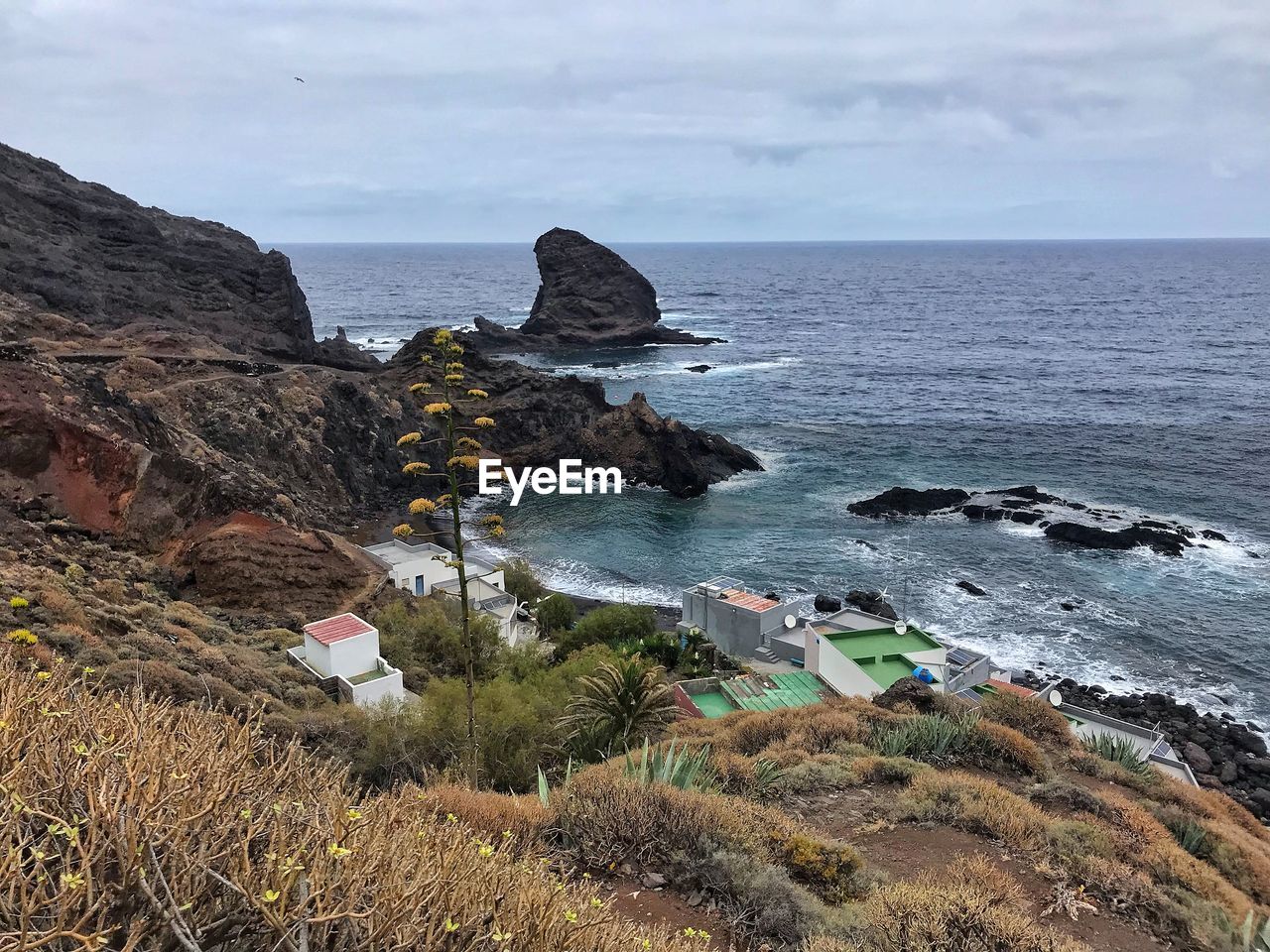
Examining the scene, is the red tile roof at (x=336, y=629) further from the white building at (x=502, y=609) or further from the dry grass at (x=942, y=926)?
the dry grass at (x=942, y=926)

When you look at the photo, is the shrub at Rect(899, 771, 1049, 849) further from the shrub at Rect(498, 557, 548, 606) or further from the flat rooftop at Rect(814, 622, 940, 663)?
the shrub at Rect(498, 557, 548, 606)

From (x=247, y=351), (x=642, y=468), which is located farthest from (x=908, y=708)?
(x=247, y=351)

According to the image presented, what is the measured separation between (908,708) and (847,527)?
29591 millimetres

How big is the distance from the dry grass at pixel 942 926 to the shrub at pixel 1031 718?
9.67m

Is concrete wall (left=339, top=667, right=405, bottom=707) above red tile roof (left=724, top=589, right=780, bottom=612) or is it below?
above

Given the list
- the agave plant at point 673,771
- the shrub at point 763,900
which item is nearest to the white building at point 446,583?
the agave plant at point 673,771

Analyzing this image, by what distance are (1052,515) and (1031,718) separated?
32.8 meters

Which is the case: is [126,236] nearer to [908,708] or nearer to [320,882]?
[908,708]

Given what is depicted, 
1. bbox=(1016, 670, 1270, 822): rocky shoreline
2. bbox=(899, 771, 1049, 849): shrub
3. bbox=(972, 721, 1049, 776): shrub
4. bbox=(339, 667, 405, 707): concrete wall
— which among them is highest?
bbox=(899, 771, 1049, 849): shrub

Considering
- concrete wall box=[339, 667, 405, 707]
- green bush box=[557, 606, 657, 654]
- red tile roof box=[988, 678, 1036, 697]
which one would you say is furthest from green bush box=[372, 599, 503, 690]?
red tile roof box=[988, 678, 1036, 697]

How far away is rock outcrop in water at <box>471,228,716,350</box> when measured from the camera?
10569 cm

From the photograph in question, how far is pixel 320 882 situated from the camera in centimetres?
386

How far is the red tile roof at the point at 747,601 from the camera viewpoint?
2970 centimetres

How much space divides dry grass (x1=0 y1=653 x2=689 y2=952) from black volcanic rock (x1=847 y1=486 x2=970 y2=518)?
→ 146 feet
